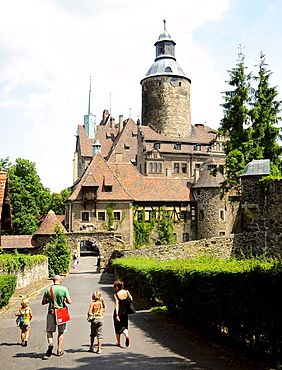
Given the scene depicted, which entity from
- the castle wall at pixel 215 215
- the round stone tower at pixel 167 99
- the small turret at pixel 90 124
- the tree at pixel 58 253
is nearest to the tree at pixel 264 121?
the castle wall at pixel 215 215

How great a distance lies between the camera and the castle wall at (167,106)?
63.3 meters

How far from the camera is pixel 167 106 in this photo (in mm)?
63688

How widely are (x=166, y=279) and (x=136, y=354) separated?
488cm

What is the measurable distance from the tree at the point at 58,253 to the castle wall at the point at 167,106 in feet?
96.3

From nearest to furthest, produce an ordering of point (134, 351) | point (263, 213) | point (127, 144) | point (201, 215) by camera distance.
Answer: point (134, 351), point (263, 213), point (201, 215), point (127, 144)

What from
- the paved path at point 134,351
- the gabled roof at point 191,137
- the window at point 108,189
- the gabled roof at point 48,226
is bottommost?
the paved path at point 134,351

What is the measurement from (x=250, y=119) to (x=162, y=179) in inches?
528

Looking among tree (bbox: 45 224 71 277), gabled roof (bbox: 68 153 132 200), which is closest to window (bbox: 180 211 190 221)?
gabled roof (bbox: 68 153 132 200)

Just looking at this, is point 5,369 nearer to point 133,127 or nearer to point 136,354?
point 136,354

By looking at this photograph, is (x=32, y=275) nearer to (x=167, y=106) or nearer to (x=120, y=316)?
(x=120, y=316)

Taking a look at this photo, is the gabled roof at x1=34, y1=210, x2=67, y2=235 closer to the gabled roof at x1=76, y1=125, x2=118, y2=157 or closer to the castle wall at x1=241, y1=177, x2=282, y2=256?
the castle wall at x1=241, y1=177, x2=282, y2=256

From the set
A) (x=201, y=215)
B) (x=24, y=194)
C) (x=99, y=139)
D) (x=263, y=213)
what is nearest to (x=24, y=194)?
(x=24, y=194)

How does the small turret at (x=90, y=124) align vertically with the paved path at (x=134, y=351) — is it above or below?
above

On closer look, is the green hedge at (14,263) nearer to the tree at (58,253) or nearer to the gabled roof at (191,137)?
the tree at (58,253)
